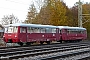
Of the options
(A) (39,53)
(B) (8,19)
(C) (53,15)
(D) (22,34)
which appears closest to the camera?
(A) (39,53)

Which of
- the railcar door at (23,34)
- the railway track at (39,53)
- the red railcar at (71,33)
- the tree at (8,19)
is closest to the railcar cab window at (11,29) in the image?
the railcar door at (23,34)

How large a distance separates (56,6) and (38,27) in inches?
961

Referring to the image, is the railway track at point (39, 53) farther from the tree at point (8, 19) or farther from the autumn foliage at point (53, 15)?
the tree at point (8, 19)

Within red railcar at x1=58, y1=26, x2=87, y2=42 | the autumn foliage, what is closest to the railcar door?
red railcar at x1=58, y1=26, x2=87, y2=42

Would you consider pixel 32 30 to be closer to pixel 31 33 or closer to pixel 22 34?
pixel 31 33

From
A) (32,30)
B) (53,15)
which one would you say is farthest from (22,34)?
(53,15)

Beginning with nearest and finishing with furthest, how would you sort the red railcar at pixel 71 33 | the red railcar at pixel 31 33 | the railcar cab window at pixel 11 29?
the red railcar at pixel 31 33
the railcar cab window at pixel 11 29
the red railcar at pixel 71 33

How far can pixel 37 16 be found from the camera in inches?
2333

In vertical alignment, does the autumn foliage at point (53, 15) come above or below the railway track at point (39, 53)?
above

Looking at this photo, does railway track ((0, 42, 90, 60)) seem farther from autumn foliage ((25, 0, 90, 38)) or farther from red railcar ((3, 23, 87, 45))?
autumn foliage ((25, 0, 90, 38))

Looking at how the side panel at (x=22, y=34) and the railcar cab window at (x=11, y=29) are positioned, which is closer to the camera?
the side panel at (x=22, y=34)

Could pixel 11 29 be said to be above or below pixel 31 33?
above

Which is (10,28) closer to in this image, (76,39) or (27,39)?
(27,39)

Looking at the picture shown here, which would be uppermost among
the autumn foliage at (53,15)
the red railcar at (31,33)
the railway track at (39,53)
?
the autumn foliage at (53,15)
